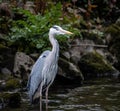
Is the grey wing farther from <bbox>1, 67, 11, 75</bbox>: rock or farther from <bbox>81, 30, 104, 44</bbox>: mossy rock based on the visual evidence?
<bbox>81, 30, 104, 44</bbox>: mossy rock

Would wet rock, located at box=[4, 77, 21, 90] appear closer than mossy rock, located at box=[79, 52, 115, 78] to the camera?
Yes

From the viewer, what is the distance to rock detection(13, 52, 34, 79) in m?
11.7

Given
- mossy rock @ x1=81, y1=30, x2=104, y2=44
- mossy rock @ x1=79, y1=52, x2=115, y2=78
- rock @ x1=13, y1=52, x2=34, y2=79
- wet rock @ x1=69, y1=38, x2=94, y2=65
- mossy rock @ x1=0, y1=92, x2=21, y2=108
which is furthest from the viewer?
mossy rock @ x1=81, y1=30, x2=104, y2=44

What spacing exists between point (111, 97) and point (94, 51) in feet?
12.6

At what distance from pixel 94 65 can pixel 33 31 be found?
2.12 metres

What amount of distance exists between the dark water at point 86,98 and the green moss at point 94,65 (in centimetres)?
87

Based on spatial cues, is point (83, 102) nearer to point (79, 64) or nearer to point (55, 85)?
point (55, 85)

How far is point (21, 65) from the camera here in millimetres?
11711

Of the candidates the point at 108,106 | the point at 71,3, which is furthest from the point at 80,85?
the point at 71,3

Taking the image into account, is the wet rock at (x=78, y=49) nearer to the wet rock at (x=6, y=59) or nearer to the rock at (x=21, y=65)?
the rock at (x=21, y=65)

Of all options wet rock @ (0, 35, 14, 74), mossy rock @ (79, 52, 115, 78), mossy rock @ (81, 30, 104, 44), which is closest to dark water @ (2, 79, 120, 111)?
mossy rock @ (79, 52, 115, 78)

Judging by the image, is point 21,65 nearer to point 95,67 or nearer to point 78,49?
point 95,67

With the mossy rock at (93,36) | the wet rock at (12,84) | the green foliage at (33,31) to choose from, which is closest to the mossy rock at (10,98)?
the wet rock at (12,84)

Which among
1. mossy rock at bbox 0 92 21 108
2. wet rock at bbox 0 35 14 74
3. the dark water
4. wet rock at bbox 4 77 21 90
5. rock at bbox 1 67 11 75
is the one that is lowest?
the dark water
